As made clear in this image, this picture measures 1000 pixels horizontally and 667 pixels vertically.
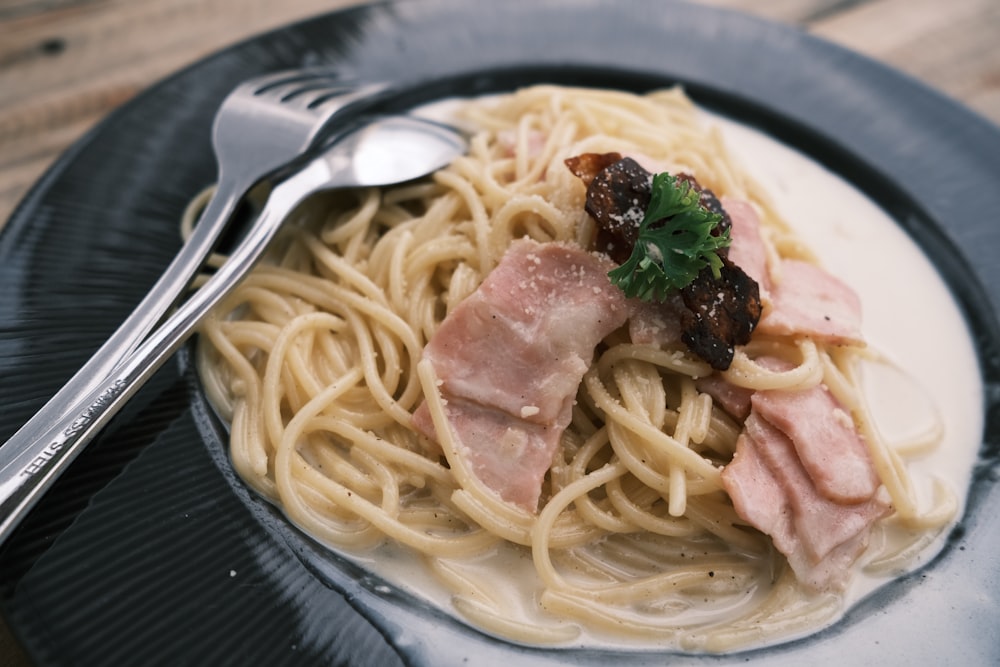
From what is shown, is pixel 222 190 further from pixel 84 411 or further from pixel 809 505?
pixel 809 505

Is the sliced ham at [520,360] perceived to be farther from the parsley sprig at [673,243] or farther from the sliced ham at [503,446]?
the parsley sprig at [673,243]

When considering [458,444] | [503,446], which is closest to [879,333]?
[503,446]

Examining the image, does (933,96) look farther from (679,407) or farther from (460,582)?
(460,582)

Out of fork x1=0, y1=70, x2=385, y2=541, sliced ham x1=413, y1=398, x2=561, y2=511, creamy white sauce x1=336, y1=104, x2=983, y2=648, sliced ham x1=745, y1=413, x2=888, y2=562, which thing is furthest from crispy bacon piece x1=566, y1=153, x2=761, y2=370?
fork x1=0, y1=70, x2=385, y2=541

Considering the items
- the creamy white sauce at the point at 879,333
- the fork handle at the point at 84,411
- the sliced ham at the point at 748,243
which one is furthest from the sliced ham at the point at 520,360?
the fork handle at the point at 84,411

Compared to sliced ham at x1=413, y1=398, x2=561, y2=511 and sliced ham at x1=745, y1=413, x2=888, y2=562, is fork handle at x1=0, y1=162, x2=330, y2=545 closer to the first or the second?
sliced ham at x1=413, y1=398, x2=561, y2=511
